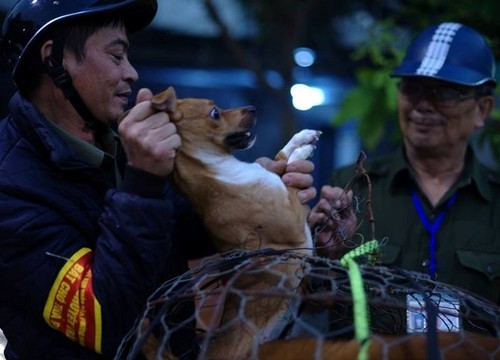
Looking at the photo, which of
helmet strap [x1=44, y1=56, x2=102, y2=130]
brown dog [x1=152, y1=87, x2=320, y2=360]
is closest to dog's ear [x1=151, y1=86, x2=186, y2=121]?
brown dog [x1=152, y1=87, x2=320, y2=360]

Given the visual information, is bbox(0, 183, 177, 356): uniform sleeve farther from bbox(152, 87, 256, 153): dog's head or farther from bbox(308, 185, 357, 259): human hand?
bbox(308, 185, 357, 259): human hand

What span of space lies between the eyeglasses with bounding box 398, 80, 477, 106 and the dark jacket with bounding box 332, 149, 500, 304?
0.29 m

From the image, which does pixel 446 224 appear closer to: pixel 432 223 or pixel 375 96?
pixel 432 223

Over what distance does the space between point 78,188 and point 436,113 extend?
1.82 metres

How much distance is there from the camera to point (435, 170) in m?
3.84

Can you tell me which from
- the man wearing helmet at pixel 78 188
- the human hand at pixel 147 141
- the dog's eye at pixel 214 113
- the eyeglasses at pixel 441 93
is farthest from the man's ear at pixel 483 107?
the human hand at pixel 147 141

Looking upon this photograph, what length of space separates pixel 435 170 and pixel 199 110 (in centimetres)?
146

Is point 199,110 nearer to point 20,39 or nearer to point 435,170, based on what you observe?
point 20,39

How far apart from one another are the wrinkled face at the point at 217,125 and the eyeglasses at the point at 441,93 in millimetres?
1201

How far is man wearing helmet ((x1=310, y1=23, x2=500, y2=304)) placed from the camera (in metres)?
3.60

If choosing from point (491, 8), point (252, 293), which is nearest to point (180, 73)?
point (491, 8)

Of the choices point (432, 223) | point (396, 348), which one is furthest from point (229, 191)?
point (432, 223)

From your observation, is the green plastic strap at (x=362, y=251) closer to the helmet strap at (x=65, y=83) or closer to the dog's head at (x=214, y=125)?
the dog's head at (x=214, y=125)

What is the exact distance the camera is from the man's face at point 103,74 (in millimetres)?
2578
